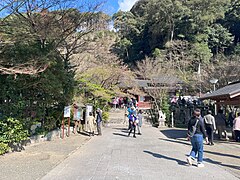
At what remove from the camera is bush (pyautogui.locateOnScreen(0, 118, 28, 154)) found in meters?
8.05

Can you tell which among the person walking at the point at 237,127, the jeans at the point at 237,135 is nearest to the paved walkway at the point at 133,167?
the person walking at the point at 237,127

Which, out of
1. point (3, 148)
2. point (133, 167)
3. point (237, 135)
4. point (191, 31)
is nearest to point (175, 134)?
point (237, 135)

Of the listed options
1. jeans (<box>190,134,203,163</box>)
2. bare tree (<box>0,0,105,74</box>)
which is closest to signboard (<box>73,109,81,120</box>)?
bare tree (<box>0,0,105,74</box>)

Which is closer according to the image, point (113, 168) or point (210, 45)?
point (113, 168)

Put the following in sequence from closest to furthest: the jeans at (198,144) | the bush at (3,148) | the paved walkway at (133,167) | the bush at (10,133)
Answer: the paved walkway at (133,167), the jeans at (198,144), the bush at (3,148), the bush at (10,133)

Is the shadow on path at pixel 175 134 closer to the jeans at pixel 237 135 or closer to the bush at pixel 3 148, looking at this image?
the jeans at pixel 237 135

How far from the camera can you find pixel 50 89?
1053 centimetres

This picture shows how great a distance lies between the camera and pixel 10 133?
8266 mm

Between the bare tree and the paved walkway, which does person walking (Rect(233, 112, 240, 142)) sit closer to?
the paved walkway

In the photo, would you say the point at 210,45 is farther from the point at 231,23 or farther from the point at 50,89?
the point at 50,89

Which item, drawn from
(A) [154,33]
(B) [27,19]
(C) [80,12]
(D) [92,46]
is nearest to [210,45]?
(A) [154,33]

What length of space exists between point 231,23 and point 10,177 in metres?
43.0

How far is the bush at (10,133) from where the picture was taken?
26.4ft

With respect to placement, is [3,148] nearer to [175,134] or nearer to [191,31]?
[175,134]
